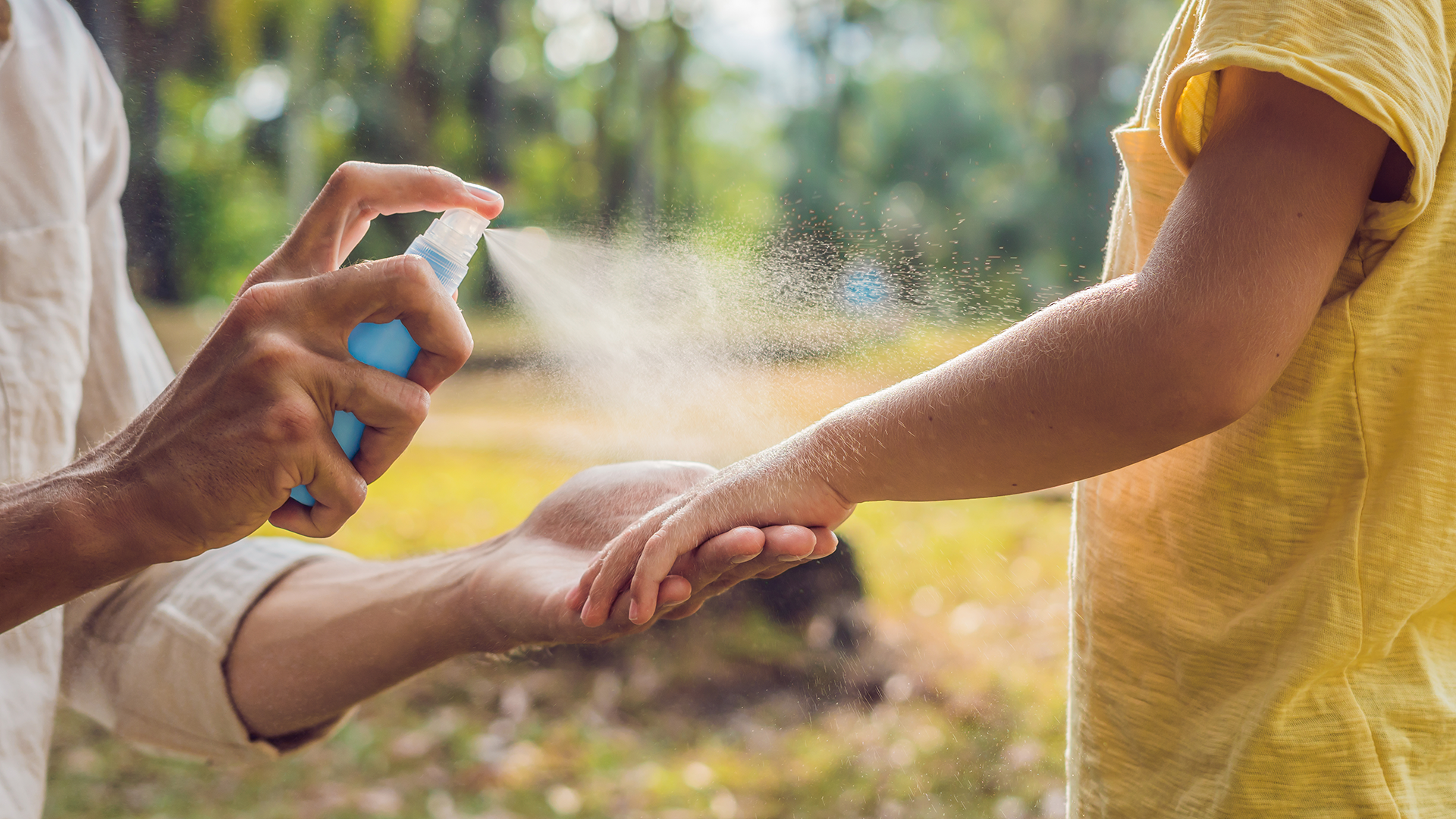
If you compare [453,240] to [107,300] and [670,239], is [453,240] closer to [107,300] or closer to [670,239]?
[107,300]

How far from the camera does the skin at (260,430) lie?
756 millimetres

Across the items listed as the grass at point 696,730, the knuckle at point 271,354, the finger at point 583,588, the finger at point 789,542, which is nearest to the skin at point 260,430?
the knuckle at point 271,354

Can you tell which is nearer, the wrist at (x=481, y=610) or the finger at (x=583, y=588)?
the finger at (x=583, y=588)

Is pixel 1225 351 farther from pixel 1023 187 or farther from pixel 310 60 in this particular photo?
pixel 1023 187

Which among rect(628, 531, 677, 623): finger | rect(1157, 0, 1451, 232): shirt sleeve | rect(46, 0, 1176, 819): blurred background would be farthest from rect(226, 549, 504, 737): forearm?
rect(1157, 0, 1451, 232): shirt sleeve

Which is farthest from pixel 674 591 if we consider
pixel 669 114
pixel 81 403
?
pixel 669 114

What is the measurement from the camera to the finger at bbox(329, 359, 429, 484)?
776 mm

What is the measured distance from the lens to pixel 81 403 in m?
1.21

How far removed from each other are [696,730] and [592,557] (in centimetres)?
227

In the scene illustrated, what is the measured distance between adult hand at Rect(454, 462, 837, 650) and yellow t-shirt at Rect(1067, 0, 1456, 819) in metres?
0.35

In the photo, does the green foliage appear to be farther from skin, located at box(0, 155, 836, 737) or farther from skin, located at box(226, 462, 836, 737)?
skin, located at box(0, 155, 836, 737)

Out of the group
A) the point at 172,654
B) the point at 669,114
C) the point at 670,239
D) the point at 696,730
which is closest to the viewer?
the point at 172,654

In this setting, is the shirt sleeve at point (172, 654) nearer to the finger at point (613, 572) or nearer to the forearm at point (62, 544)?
the forearm at point (62, 544)

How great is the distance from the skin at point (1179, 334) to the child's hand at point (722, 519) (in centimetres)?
4
